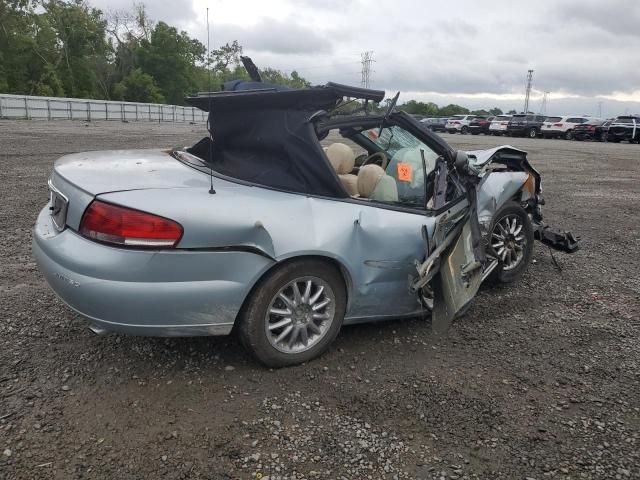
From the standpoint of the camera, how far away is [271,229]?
9.98 feet

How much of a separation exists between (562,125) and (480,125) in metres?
6.89

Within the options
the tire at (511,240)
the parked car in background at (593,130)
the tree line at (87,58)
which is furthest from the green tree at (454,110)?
the tire at (511,240)

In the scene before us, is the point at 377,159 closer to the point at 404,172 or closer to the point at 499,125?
the point at 404,172

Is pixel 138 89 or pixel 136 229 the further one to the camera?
pixel 138 89

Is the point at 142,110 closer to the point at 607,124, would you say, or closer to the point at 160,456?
the point at 607,124

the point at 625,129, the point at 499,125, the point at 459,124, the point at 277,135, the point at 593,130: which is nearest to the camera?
the point at 277,135

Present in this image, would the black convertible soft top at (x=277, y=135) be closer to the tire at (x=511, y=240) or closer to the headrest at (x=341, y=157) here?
the headrest at (x=341, y=157)

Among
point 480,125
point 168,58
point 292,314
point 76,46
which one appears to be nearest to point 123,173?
point 292,314

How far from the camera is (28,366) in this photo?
325cm

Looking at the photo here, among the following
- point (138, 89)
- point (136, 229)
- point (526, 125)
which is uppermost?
point (138, 89)

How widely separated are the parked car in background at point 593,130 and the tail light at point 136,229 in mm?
36334

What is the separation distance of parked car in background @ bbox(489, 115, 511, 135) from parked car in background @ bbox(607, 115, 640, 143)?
7357mm

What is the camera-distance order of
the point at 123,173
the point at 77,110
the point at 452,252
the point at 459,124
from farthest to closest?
1. the point at 459,124
2. the point at 77,110
3. the point at 452,252
4. the point at 123,173

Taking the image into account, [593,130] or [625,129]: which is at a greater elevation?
[625,129]
